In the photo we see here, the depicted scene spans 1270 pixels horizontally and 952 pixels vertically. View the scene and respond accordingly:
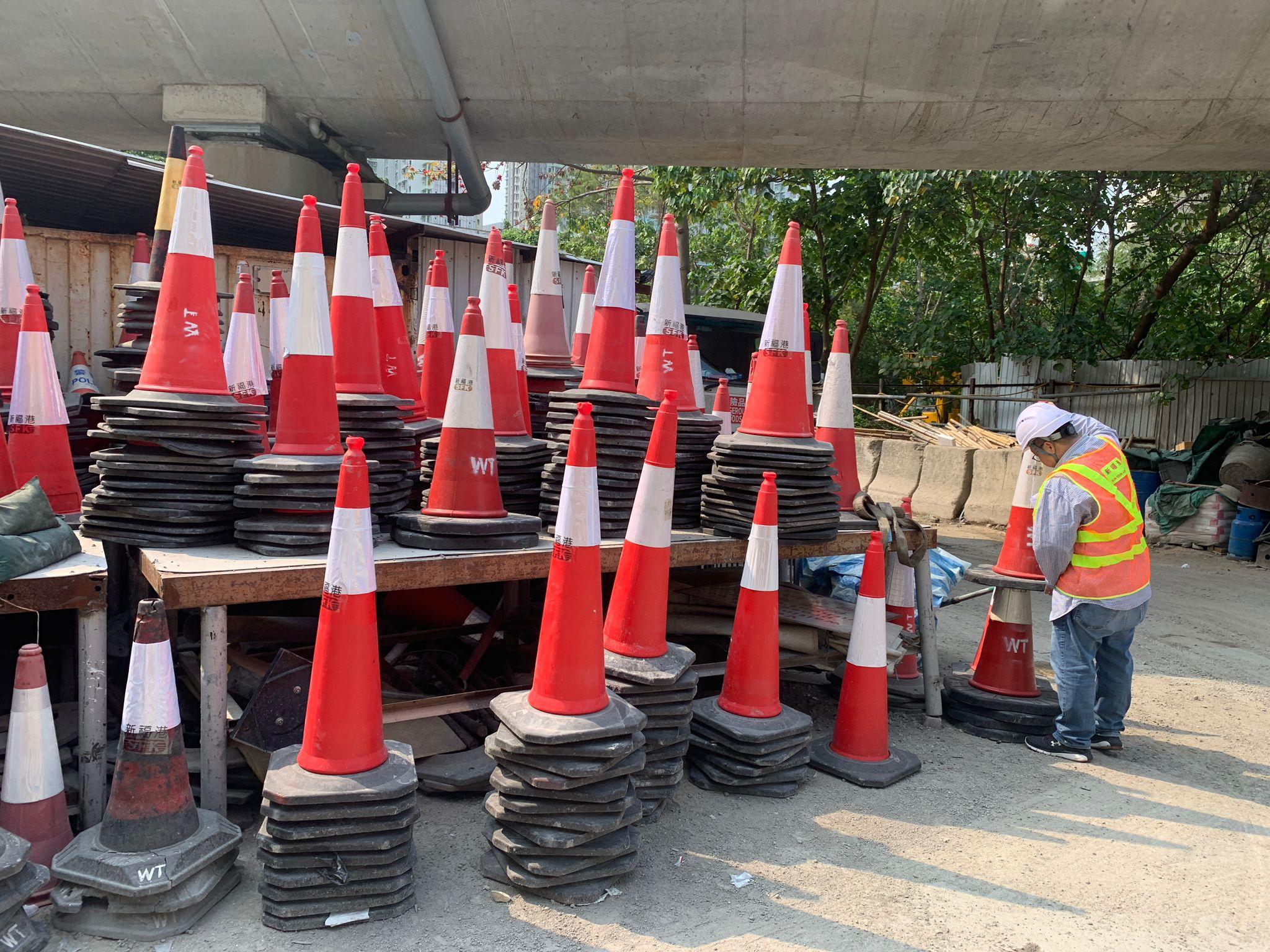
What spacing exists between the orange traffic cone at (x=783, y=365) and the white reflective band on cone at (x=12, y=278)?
383 cm

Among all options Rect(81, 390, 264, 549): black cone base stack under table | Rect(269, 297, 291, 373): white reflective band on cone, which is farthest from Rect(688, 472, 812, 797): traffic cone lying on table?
Rect(269, 297, 291, 373): white reflective band on cone

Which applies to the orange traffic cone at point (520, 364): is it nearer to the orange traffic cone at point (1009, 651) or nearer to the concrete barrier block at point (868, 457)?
the orange traffic cone at point (1009, 651)

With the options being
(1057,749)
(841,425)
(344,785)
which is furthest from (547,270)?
(1057,749)

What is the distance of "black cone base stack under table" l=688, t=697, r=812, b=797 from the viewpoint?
3725mm

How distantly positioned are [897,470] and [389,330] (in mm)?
10055

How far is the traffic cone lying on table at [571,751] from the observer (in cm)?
287

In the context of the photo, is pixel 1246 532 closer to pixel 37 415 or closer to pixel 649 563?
pixel 649 563

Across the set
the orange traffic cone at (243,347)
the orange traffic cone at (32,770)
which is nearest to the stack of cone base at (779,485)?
the orange traffic cone at (243,347)

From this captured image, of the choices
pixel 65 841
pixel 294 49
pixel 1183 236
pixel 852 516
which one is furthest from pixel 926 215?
pixel 65 841

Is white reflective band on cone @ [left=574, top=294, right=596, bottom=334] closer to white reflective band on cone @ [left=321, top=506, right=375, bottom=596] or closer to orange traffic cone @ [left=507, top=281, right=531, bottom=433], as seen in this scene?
orange traffic cone @ [left=507, top=281, right=531, bottom=433]

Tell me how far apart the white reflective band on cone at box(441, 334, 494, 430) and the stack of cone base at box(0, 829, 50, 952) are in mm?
1966

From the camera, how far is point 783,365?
438 cm

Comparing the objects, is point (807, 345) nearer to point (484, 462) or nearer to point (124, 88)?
point (484, 462)

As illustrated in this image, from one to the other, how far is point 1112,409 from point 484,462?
536 inches
